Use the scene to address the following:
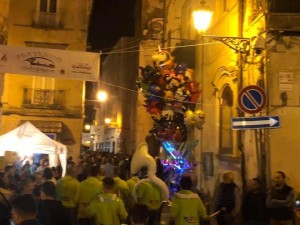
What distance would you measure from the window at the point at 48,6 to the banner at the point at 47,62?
46.4ft

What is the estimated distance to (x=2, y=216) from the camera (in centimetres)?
548

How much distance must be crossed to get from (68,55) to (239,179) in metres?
5.65

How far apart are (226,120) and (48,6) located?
1601 cm

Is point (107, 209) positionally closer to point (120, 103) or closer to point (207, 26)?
point (207, 26)

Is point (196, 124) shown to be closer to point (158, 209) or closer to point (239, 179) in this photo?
point (239, 179)

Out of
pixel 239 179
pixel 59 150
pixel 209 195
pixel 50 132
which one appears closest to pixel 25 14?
pixel 50 132

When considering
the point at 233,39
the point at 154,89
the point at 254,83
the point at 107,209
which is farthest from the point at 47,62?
the point at 107,209

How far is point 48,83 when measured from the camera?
24875 millimetres

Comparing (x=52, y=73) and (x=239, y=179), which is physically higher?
(x=52, y=73)

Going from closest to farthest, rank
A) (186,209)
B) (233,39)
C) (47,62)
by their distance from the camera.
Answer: (186,209), (233,39), (47,62)

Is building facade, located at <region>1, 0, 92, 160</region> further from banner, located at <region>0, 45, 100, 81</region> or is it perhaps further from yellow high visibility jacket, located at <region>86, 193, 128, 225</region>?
yellow high visibility jacket, located at <region>86, 193, 128, 225</region>

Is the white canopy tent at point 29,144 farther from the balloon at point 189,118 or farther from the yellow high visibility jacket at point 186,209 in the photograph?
the yellow high visibility jacket at point 186,209

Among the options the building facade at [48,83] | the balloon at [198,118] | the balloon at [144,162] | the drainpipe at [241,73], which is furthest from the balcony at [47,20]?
the balloon at [144,162]

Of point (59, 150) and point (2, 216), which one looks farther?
point (59, 150)
